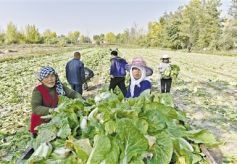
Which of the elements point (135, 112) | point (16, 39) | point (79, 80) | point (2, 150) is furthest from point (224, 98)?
point (16, 39)

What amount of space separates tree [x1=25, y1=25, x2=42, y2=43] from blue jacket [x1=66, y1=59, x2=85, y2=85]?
83.8 m

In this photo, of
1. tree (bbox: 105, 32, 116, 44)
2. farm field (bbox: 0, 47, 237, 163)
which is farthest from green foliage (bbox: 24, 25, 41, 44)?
farm field (bbox: 0, 47, 237, 163)

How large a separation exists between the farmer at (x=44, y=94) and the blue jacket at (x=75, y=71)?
15.4ft

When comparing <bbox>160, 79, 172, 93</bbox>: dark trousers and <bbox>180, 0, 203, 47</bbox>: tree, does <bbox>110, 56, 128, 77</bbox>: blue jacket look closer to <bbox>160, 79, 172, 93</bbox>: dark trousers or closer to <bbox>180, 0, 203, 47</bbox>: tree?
<bbox>160, 79, 172, 93</bbox>: dark trousers

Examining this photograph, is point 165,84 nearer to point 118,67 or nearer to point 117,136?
point 118,67

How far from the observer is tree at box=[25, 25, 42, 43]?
296ft

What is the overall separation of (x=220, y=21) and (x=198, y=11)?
450 centimetres

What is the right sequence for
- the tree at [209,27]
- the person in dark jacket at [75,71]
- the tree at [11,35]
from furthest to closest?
the tree at [11,35] → the tree at [209,27] → the person in dark jacket at [75,71]

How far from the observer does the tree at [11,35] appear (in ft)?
271

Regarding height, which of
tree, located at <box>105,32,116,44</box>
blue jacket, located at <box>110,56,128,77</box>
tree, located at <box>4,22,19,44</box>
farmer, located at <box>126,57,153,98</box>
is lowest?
tree, located at <box>105,32,116,44</box>

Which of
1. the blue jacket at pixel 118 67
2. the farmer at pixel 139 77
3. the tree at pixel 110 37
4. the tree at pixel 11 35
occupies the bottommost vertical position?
the tree at pixel 110 37

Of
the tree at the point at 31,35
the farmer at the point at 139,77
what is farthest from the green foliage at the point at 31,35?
the farmer at the point at 139,77

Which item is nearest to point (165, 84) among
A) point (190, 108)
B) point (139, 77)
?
point (190, 108)

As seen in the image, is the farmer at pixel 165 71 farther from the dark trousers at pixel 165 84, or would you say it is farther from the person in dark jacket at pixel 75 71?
the person in dark jacket at pixel 75 71
